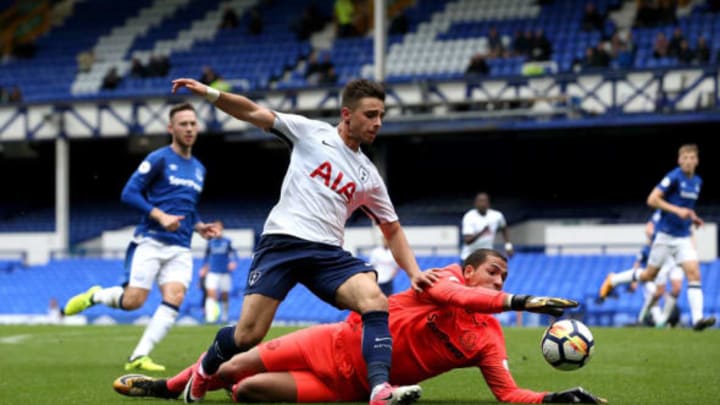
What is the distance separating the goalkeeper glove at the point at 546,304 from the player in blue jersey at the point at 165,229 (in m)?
5.53

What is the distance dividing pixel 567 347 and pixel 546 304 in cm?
102

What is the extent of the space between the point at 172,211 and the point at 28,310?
20.8 m

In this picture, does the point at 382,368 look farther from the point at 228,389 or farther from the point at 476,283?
the point at 228,389

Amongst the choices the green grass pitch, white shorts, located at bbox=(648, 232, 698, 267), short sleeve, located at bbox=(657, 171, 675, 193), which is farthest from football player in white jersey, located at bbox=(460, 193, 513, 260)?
short sleeve, located at bbox=(657, 171, 675, 193)

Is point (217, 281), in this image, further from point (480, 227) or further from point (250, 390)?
point (250, 390)

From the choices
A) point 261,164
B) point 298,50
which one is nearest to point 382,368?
point 298,50

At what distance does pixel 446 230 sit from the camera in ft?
98.6

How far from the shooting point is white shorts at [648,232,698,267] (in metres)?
16.9

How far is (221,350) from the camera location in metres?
7.27

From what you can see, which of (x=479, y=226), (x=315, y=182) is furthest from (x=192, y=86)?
(x=479, y=226)

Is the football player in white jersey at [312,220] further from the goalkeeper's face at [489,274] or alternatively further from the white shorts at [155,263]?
the white shorts at [155,263]

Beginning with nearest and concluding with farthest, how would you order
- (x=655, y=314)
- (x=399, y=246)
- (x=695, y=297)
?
(x=399, y=246) → (x=695, y=297) → (x=655, y=314)

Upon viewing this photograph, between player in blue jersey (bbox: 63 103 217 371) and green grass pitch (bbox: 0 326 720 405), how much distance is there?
0.64 metres

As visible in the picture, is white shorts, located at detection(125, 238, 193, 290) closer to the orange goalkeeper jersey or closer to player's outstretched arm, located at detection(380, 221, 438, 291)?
player's outstretched arm, located at detection(380, 221, 438, 291)
